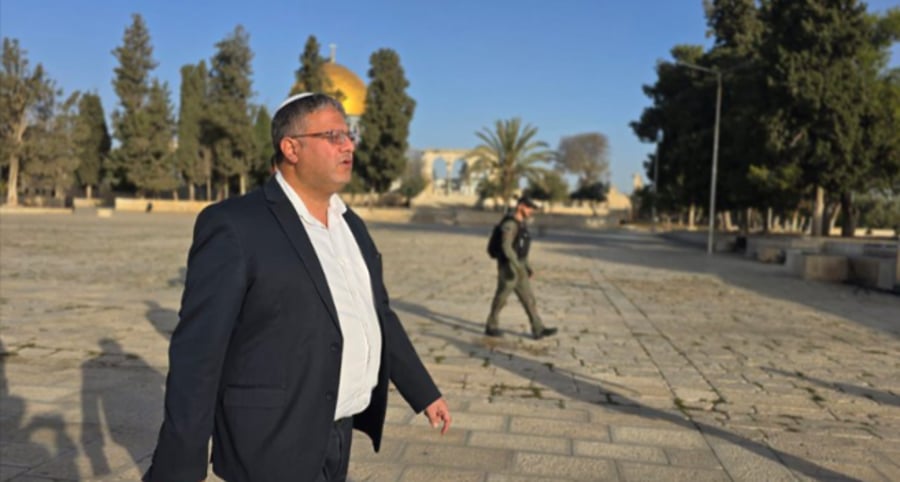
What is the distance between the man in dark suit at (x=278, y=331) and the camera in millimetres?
1860

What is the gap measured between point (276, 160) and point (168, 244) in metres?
22.7

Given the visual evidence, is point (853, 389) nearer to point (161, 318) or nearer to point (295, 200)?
point (295, 200)

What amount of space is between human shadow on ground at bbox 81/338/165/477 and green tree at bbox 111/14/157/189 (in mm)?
57102

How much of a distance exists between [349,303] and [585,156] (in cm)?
10000

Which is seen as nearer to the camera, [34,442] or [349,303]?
[349,303]

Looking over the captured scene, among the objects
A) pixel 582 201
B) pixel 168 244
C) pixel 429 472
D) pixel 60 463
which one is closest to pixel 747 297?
pixel 429 472

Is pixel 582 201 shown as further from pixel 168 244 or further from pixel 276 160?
pixel 276 160

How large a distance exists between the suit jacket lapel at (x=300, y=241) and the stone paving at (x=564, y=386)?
2223 millimetres

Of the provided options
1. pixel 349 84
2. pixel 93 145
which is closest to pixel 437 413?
pixel 93 145

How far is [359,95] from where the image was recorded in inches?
2936

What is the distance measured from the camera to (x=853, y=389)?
6273 millimetres

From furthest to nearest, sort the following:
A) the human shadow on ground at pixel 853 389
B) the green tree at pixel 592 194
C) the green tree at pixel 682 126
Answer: the green tree at pixel 592 194 < the green tree at pixel 682 126 < the human shadow on ground at pixel 853 389

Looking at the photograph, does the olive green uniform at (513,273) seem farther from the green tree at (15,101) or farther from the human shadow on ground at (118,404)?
the green tree at (15,101)

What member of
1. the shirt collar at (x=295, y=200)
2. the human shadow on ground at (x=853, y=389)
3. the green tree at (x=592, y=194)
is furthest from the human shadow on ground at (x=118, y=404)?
the green tree at (x=592, y=194)
